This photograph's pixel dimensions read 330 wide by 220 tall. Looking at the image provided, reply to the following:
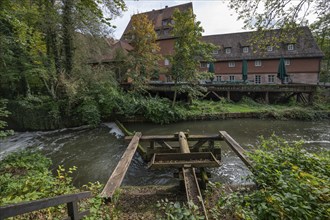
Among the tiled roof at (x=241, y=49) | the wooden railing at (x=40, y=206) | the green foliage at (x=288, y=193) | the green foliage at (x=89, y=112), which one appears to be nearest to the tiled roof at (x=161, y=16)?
the tiled roof at (x=241, y=49)

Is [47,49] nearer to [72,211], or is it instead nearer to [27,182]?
[27,182]

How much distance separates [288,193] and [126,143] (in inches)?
329

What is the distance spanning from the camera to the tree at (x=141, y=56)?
16688 millimetres

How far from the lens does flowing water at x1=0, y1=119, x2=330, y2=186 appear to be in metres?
6.25

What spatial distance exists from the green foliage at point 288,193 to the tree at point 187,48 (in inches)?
480

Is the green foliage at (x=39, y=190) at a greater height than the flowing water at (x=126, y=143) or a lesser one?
greater

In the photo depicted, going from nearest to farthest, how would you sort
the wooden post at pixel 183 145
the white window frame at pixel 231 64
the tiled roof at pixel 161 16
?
the wooden post at pixel 183 145, the white window frame at pixel 231 64, the tiled roof at pixel 161 16

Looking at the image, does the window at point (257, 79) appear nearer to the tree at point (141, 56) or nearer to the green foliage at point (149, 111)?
the tree at point (141, 56)

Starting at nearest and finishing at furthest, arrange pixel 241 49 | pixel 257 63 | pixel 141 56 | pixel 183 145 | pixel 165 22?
pixel 183 145 → pixel 141 56 → pixel 257 63 → pixel 241 49 → pixel 165 22

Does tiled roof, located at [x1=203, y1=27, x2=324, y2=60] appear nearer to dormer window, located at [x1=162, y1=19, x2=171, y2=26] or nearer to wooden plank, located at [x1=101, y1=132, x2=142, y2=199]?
dormer window, located at [x1=162, y1=19, x2=171, y2=26]

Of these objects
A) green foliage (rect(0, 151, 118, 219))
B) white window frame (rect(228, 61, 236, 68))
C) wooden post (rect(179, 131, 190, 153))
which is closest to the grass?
white window frame (rect(228, 61, 236, 68))

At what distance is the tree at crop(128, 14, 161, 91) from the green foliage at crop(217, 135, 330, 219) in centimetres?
1415

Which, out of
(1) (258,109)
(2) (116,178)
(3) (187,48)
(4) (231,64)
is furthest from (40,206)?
(4) (231,64)

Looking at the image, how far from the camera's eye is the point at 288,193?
6.79 feet
